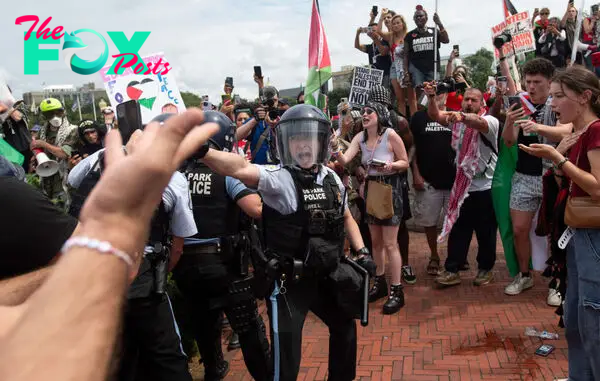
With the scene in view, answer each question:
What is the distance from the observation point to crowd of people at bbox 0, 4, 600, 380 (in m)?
0.78

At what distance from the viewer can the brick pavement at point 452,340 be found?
3.70 meters

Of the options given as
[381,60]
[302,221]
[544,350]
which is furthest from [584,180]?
[381,60]

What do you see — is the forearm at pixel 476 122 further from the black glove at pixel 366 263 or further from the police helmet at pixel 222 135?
the police helmet at pixel 222 135

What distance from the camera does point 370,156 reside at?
5078mm

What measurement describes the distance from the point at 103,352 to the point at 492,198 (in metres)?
5.17

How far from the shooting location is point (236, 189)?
11.6 ft

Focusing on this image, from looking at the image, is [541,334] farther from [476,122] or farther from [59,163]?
[59,163]

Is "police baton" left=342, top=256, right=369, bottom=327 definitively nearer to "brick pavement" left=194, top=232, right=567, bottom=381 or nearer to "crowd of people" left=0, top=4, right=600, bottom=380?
"crowd of people" left=0, top=4, right=600, bottom=380

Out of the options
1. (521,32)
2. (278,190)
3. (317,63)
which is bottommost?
(278,190)

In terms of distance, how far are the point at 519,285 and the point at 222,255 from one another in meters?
3.42

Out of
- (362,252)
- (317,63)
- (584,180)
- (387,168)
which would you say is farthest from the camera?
(317,63)

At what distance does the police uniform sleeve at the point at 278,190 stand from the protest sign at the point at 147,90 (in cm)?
220

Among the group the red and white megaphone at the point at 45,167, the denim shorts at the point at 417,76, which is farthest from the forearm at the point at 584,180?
the denim shorts at the point at 417,76

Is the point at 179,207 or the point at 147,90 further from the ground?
A: the point at 147,90
